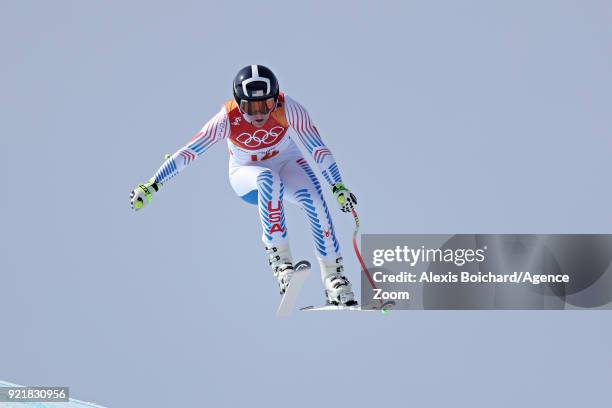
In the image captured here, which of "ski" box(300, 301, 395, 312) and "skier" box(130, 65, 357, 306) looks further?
"ski" box(300, 301, 395, 312)

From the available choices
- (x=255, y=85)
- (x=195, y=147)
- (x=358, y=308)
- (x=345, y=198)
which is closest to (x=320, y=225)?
(x=345, y=198)

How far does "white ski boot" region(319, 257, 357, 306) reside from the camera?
1451 centimetres

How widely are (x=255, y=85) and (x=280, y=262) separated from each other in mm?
2590

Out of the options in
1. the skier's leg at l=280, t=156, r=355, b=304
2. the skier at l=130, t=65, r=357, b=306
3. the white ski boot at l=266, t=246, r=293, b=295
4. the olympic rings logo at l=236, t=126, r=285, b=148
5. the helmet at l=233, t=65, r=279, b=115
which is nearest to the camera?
the helmet at l=233, t=65, r=279, b=115

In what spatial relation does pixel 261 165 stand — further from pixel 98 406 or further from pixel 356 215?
pixel 98 406

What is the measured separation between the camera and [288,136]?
47.9 ft

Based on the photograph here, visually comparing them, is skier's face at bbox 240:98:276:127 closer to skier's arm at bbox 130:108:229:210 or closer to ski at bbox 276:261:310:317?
skier's arm at bbox 130:108:229:210

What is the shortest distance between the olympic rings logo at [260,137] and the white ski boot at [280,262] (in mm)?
1560

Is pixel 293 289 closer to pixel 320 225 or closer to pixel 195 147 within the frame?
pixel 320 225

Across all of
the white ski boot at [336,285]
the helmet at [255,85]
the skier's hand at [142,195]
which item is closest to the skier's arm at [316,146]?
the helmet at [255,85]

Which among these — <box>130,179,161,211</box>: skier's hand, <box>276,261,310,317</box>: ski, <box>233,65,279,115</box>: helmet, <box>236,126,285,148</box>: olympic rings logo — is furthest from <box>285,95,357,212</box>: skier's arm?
<box>130,179,161,211</box>: skier's hand

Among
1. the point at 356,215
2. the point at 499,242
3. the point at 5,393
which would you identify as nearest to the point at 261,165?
the point at 356,215

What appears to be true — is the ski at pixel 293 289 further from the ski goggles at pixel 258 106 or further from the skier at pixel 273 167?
the ski goggles at pixel 258 106

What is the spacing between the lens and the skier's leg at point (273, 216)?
13969 millimetres
